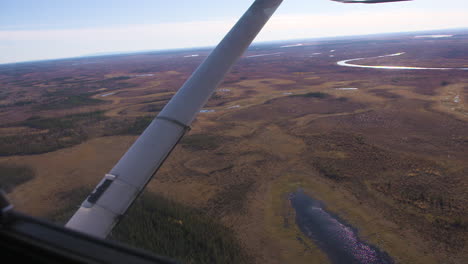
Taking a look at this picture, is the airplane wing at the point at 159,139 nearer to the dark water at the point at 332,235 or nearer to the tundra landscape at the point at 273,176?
the tundra landscape at the point at 273,176

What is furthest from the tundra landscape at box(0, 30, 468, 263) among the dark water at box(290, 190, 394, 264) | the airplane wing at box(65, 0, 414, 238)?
the airplane wing at box(65, 0, 414, 238)

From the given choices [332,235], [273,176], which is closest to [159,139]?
[332,235]

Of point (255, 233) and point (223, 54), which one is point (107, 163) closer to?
point (255, 233)

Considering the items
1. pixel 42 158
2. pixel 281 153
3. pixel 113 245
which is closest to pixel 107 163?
pixel 42 158

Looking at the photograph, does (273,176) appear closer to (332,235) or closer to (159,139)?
(332,235)

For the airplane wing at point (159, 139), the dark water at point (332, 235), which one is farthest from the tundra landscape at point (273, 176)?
the airplane wing at point (159, 139)
